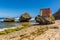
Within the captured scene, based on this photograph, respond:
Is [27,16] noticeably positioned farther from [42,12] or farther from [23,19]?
[42,12]

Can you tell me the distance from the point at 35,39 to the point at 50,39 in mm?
Result: 1008

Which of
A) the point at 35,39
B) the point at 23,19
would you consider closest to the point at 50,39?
the point at 35,39

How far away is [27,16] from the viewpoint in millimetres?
49688

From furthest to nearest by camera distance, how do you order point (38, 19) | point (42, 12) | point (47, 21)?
1. point (42, 12)
2. point (38, 19)
3. point (47, 21)

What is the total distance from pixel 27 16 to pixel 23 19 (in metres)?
2.36

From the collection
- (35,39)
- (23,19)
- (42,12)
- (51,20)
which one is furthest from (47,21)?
(23,19)

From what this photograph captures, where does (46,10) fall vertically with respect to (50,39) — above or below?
above

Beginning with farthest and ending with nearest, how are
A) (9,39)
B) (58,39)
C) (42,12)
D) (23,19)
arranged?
(23,19) < (42,12) < (9,39) < (58,39)

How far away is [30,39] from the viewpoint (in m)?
7.45

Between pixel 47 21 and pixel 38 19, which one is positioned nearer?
pixel 47 21

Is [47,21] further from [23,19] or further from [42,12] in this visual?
[23,19]

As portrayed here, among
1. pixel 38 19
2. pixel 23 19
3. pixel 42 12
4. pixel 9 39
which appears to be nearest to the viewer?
pixel 9 39

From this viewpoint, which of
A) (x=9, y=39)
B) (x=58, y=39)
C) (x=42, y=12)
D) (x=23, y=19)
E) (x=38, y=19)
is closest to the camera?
(x=58, y=39)

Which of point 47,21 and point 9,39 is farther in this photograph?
point 47,21
